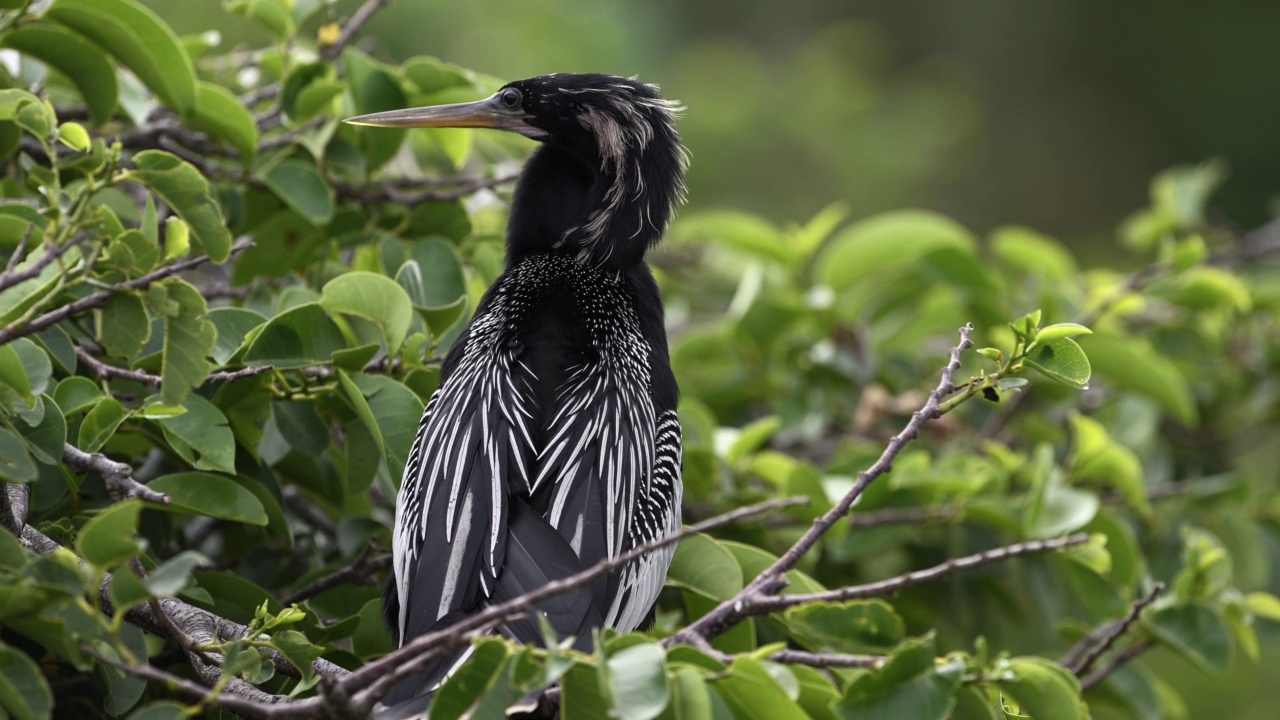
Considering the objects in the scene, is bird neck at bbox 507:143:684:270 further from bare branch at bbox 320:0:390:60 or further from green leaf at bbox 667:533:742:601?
green leaf at bbox 667:533:742:601

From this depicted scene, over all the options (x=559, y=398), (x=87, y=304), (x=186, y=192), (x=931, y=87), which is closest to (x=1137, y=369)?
(x=559, y=398)

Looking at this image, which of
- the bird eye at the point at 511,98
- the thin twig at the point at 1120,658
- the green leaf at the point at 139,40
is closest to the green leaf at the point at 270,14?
the green leaf at the point at 139,40

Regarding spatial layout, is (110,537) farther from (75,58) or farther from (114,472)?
(75,58)

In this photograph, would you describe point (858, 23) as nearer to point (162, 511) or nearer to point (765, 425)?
point (765, 425)

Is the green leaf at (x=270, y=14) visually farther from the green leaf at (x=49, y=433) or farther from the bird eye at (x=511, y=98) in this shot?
the green leaf at (x=49, y=433)

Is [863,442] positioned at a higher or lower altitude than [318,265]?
lower

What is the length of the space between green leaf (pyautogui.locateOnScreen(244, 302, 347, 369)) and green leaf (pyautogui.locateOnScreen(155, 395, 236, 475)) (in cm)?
9

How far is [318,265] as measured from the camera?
7.01ft

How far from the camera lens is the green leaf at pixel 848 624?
174cm

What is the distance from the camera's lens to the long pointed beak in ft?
6.48

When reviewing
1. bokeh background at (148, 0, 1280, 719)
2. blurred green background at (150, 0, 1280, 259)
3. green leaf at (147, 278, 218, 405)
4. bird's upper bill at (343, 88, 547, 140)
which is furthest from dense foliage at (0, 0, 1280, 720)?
blurred green background at (150, 0, 1280, 259)

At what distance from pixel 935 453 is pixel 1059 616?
542mm

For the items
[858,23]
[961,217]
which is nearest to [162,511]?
[961,217]

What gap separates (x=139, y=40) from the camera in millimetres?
1774
